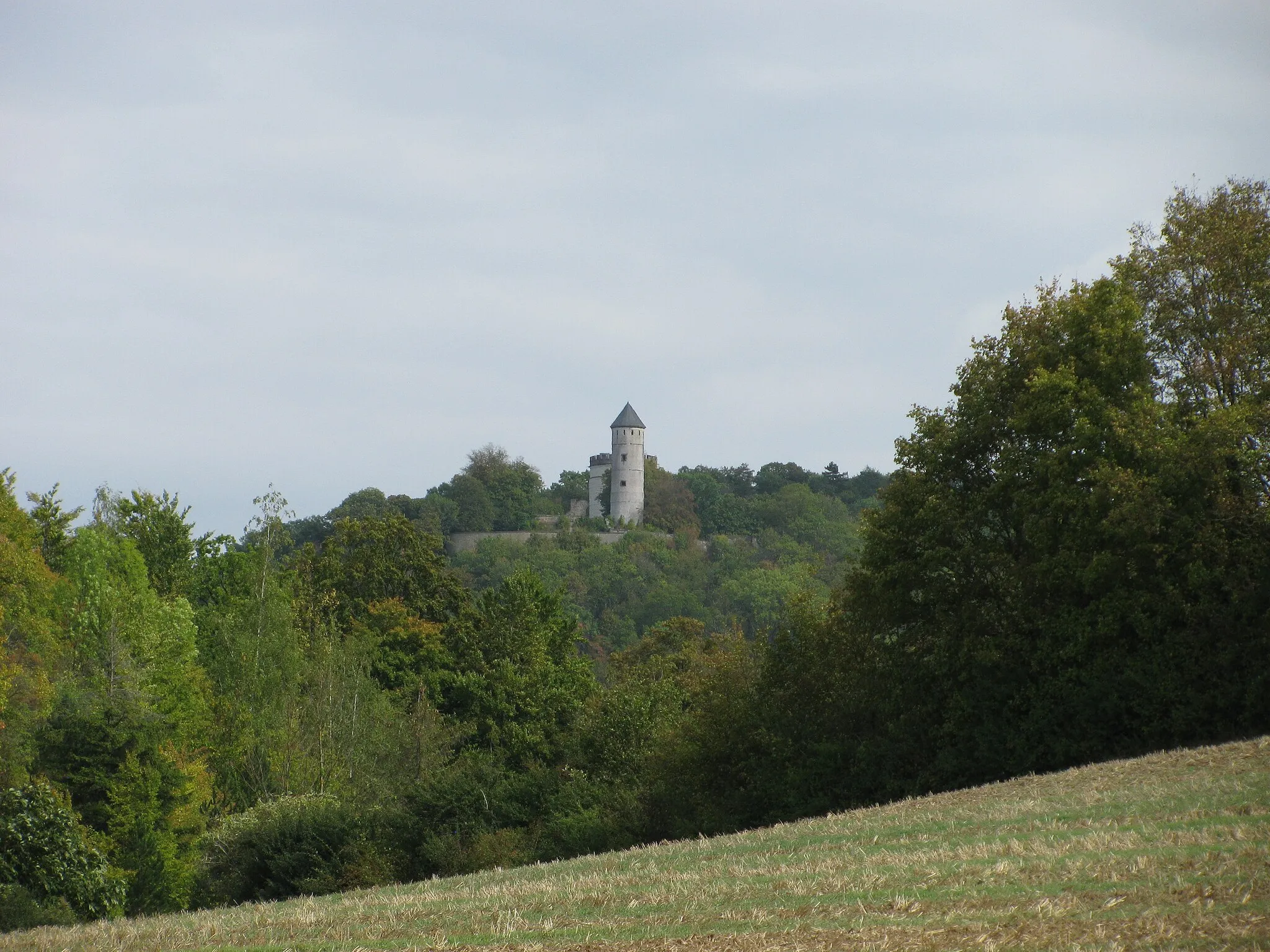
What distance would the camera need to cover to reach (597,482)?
185750 millimetres

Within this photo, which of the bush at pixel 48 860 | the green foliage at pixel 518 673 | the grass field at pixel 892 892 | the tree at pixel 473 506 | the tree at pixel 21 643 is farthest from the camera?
the tree at pixel 473 506

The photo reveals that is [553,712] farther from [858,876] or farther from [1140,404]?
[858,876]

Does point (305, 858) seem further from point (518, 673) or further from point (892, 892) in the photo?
point (892, 892)

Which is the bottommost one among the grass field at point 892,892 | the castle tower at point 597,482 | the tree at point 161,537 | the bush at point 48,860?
the bush at point 48,860

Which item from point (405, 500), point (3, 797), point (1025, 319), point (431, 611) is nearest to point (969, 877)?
point (1025, 319)

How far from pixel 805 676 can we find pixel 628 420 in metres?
147

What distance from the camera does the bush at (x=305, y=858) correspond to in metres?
32.4

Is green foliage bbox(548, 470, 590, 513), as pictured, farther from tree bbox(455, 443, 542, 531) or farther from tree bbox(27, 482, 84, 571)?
tree bbox(27, 482, 84, 571)

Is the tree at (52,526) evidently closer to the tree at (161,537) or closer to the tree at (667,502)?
the tree at (161,537)

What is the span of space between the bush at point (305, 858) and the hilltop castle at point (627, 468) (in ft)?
462

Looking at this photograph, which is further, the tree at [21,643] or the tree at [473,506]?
the tree at [473,506]

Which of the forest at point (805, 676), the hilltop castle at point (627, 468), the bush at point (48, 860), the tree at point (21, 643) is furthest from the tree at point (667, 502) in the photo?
the bush at point (48, 860)

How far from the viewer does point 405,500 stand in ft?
485

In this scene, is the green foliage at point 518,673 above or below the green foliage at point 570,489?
below
